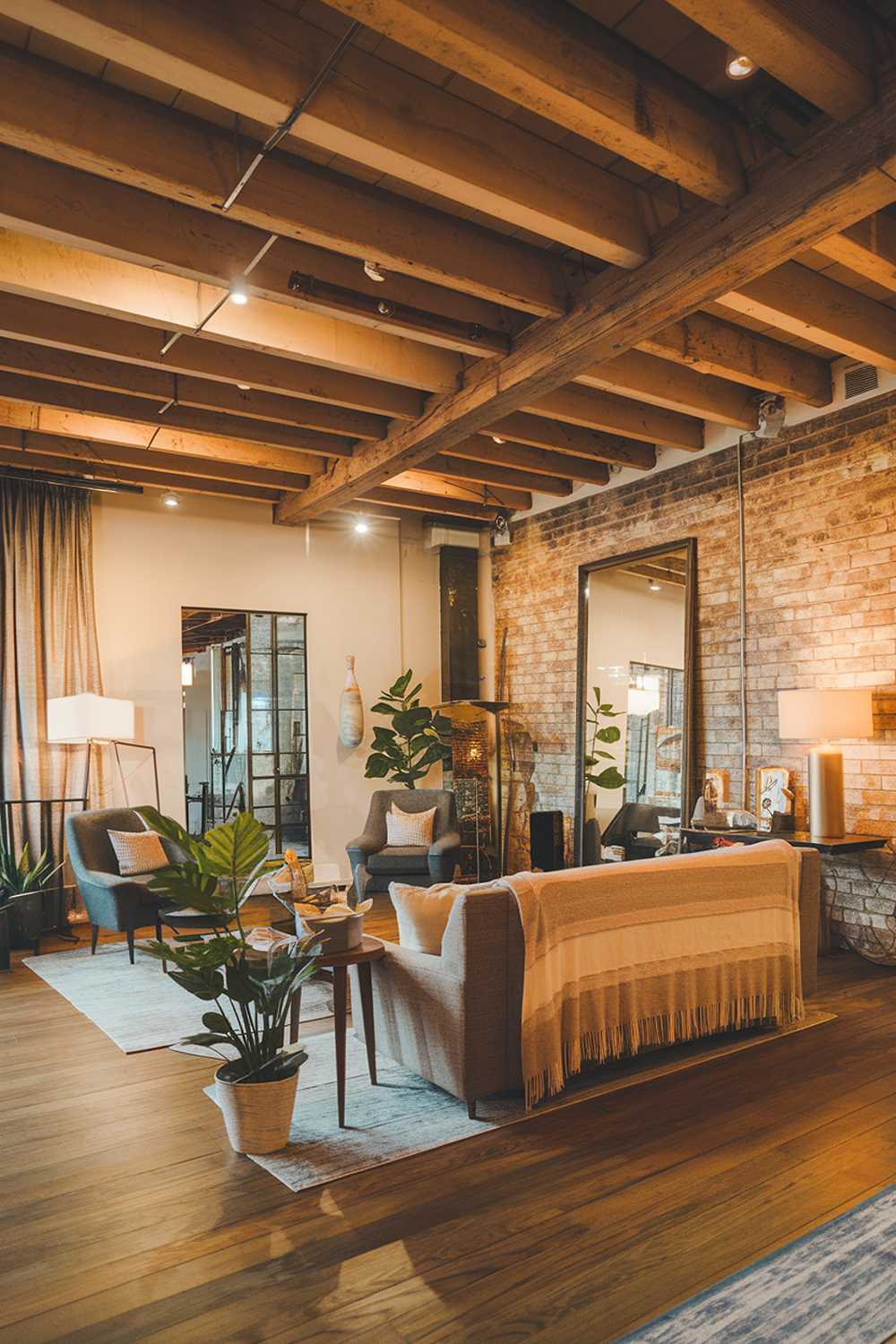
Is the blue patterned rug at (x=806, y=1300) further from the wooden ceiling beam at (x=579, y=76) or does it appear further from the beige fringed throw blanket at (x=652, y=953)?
the wooden ceiling beam at (x=579, y=76)

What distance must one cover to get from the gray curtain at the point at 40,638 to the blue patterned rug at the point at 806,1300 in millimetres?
5353

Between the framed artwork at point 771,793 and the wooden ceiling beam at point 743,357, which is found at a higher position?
the wooden ceiling beam at point 743,357

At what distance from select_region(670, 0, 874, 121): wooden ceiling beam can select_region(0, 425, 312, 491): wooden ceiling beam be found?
4.28 meters

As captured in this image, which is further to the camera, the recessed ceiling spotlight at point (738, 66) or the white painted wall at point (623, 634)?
the white painted wall at point (623, 634)

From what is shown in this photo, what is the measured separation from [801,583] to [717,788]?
4.43 feet

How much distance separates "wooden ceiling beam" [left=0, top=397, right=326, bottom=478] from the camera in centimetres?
544

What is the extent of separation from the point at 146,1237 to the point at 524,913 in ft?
4.67

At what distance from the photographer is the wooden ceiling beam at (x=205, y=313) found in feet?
12.3

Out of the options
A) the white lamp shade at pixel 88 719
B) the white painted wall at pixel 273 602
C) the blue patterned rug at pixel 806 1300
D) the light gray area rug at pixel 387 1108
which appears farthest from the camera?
the white painted wall at pixel 273 602

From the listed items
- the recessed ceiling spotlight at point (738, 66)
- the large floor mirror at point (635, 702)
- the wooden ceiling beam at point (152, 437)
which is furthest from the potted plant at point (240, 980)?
the large floor mirror at point (635, 702)

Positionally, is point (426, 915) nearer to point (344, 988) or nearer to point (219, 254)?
point (344, 988)

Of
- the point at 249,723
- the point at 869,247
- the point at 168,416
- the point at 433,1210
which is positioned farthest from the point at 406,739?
the point at 433,1210

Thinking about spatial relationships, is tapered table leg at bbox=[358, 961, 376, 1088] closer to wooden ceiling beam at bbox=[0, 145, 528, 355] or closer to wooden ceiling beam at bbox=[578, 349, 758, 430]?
wooden ceiling beam at bbox=[0, 145, 528, 355]

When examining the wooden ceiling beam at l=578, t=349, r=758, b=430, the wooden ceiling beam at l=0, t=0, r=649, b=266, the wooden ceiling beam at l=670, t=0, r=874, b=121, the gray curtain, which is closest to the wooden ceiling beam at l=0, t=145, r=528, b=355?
the wooden ceiling beam at l=0, t=0, r=649, b=266
